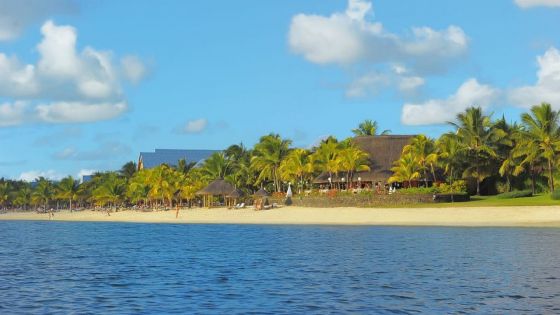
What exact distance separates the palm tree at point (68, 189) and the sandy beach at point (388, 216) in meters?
48.5

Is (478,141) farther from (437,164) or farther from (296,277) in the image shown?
(296,277)

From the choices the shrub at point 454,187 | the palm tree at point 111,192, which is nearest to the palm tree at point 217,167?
the palm tree at point 111,192

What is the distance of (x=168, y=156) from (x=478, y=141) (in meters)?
85.2

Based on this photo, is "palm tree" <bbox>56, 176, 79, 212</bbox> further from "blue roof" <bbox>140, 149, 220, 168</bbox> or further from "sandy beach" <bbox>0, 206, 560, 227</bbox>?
"sandy beach" <bbox>0, 206, 560, 227</bbox>

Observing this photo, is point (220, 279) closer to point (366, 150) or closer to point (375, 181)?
point (375, 181)

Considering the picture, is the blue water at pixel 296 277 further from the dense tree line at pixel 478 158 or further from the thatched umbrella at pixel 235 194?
the thatched umbrella at pixel 235 194

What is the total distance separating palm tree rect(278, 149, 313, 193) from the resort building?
5620 centimetres

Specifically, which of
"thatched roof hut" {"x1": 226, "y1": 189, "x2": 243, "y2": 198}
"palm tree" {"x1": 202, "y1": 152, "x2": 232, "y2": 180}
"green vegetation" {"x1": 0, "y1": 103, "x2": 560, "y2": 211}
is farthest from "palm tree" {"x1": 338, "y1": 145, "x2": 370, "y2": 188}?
"palm tree" {"x1": 202, "y1": 152, "x2": 232, "y2": 180}

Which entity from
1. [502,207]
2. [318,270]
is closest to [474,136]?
[502,207]

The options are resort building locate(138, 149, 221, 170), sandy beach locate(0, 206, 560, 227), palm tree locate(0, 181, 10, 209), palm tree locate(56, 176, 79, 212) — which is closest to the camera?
sandy beach locate(0, 206, 560, 227)

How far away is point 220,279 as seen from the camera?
70.9ft

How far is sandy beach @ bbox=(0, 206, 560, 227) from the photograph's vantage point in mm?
45812

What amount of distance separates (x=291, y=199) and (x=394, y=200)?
14.4m

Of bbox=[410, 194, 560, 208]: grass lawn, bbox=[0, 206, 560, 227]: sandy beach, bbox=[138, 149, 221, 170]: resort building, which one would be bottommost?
bbox=[0, 206, 560, 227]: sandy beach
